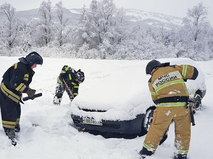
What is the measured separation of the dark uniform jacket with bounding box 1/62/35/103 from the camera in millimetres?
3501

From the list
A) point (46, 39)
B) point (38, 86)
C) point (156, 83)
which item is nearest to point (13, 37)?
point (46, 39)

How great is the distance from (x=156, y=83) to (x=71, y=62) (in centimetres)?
1193

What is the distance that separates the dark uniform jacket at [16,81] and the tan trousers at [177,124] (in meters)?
2.26

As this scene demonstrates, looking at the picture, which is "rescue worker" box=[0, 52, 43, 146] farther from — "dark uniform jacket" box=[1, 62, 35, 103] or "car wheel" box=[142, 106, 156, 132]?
"car wheel" box=[142, 106, 156, 132]

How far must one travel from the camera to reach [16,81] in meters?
3.50

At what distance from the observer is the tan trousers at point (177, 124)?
113 inches

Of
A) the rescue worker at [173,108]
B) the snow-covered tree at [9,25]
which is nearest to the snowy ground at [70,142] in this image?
the rescue worker at [173,108]

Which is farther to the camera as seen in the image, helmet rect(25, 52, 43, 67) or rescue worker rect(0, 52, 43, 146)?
helmet rect(25, 52, 43, 67)

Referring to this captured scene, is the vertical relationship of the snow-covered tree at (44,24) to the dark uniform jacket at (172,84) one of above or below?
below

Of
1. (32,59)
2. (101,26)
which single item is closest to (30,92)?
(32,59)

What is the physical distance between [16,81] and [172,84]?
250 cm

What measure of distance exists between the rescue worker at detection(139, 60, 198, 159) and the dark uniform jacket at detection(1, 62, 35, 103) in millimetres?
2200

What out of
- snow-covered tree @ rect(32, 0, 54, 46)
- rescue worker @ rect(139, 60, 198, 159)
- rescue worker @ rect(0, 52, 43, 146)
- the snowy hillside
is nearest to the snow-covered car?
rescue worker @ rect(139, 60, 198, 159)

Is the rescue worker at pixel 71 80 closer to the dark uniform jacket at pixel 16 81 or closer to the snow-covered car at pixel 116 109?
the snow-covered car at pixel 116 109
